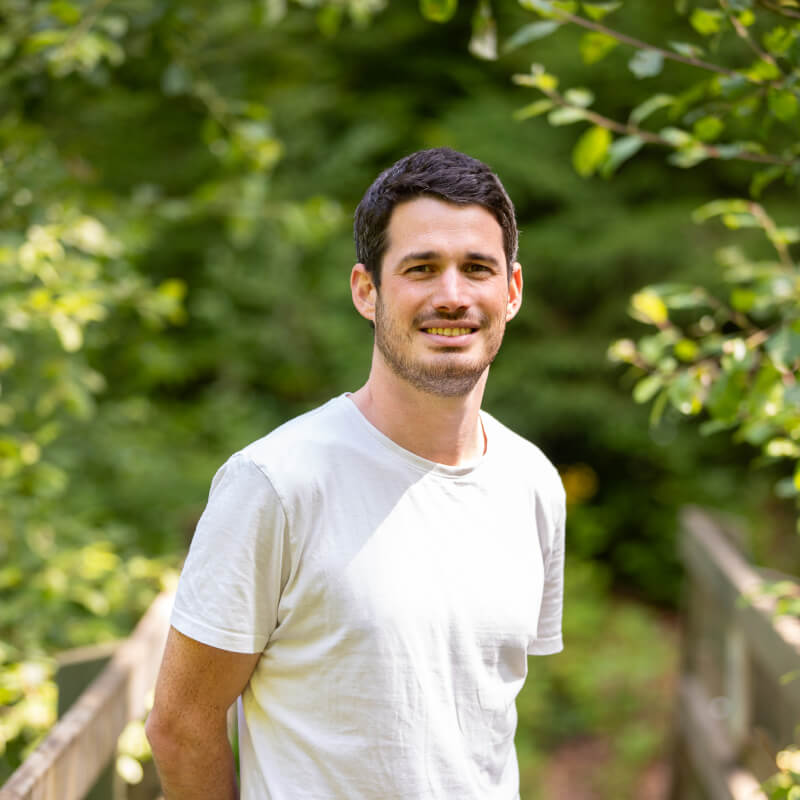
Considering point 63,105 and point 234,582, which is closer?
point 234,582

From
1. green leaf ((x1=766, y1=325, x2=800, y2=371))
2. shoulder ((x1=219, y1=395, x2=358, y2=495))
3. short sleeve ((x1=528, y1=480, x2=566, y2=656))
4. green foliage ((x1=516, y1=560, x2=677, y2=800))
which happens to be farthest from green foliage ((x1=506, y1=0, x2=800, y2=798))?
green foliage ((x1=516, y1=560, x2=677, y2=800))

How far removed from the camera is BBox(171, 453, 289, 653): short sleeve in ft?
4.70

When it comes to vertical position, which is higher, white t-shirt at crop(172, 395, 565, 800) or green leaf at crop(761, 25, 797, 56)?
green leaf at crop(761, 25, 797, 56)

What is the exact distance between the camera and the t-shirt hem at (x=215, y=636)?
4.71 ft

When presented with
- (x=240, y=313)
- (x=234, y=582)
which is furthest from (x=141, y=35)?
(x=240, y=313)

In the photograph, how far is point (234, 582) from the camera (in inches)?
56.3

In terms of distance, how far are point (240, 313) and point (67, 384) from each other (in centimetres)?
456

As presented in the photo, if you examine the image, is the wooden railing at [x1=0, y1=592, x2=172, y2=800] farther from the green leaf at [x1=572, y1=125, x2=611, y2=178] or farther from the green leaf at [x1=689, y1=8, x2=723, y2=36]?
the green leaf at [x1=689, y1=8, x2=723, y2=36]

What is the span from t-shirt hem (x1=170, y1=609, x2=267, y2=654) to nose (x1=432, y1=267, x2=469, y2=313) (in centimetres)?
58

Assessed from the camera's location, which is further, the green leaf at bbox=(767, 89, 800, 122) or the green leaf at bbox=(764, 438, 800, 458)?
the green leaf at bbox=(764, 438, 800, 458)

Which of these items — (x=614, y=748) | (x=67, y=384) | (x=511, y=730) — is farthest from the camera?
(x=614, y=748)

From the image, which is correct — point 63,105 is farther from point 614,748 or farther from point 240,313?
point 614,748

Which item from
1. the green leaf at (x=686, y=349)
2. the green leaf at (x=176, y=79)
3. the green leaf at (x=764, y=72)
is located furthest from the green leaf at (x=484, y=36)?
the green leaf at (x=176, y=79)

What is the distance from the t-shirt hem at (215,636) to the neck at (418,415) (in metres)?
0.40
